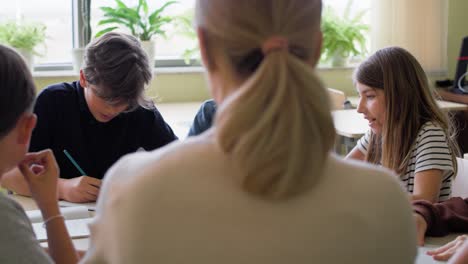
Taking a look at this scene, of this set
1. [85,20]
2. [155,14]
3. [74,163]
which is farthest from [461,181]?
[85,20]

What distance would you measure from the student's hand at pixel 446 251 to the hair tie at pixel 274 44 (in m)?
0.87

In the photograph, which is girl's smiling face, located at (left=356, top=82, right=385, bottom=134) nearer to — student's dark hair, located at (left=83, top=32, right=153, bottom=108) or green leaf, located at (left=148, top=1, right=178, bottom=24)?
student's dark hair, located at (left=83, top=32, right=153, bottom=108)

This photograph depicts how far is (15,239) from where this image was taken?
3.88 ft

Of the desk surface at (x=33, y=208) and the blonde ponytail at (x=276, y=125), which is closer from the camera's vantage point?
the blonde ponytail at (x=276, y=125)

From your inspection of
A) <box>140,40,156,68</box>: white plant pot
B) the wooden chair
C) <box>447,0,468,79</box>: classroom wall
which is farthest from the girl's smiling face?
<box>447,0,468,79</box>: classroom wall

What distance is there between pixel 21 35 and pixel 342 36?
6.57 feet

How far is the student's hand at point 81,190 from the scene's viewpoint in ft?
6.64

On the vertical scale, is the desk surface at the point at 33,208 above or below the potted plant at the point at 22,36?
below

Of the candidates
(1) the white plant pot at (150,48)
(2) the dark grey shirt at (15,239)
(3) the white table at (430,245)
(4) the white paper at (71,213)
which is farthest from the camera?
(1) the white plant pot at (150,48)

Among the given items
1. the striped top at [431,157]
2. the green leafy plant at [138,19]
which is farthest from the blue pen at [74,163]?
the green leafy plant at [138,19]

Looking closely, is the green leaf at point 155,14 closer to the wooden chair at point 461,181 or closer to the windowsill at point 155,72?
the windowsill at point 155,72

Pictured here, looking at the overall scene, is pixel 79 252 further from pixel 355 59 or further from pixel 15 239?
pixel 355 59

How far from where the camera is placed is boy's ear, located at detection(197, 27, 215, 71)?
91cm

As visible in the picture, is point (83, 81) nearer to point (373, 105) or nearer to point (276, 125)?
point (373, 105)
